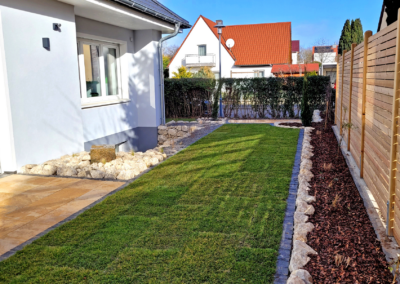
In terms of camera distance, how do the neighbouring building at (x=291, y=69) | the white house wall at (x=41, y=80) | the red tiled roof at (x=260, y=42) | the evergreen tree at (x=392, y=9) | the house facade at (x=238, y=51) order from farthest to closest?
the red tiled roof at (x=260, y=42), the house facade at (x=238, y=51), the neighbouring building at (x=291, y=69), the evergreen tree at (x=392, y=9), the white house wall at (x=41, y=80)

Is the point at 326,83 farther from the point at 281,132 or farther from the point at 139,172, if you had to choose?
the point at 139,172

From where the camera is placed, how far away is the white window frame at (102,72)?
8.43 metres

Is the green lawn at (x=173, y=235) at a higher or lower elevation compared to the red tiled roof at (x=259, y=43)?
lower

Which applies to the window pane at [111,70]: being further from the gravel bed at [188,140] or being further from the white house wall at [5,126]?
the white house wall at [5,126]

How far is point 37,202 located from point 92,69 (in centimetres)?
509

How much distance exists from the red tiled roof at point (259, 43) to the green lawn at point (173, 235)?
28942 millimetres

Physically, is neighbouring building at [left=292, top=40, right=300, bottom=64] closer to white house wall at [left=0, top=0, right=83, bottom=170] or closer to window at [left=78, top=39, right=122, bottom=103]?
window at [left=78, top=39, right=122, bottom=103]

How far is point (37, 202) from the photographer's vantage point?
4.67 m

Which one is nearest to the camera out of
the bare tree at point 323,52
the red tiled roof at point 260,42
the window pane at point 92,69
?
the window pane at point 92,69

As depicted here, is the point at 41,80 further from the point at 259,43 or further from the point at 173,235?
the point at 259,43

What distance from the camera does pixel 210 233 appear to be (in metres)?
3.69

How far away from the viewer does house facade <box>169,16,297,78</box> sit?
3347 centimetres

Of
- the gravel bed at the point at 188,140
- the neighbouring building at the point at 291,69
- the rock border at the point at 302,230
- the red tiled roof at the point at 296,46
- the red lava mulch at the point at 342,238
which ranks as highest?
the red tiled roof at the point at 296,46

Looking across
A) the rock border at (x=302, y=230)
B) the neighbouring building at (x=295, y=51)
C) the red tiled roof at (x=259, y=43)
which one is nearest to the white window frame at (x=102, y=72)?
the rock border at (x=302, y=230)
